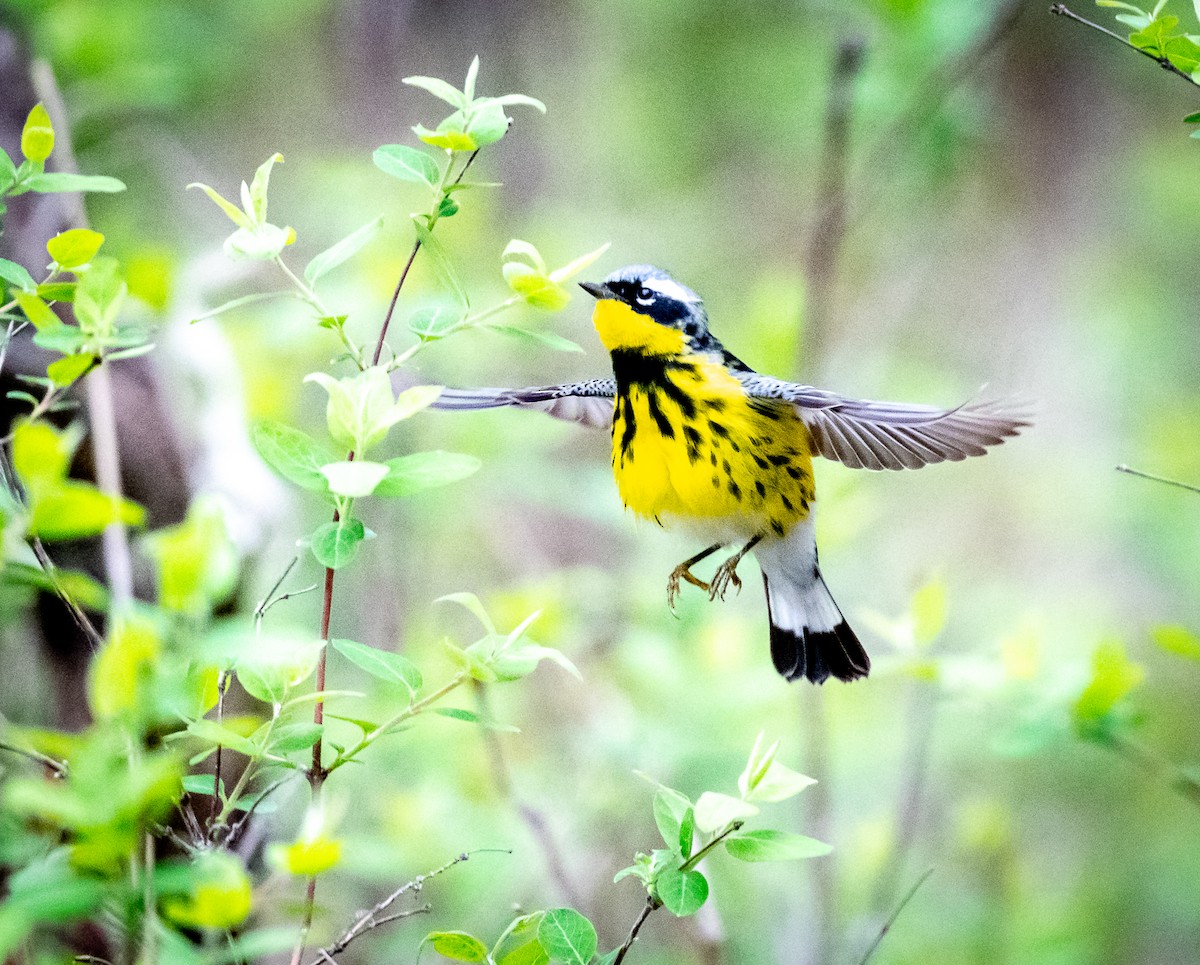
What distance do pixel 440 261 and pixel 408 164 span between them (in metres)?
0.11

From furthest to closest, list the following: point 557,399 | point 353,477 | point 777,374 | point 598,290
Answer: point 777,374 < point 557,399 < point 598,290 < point 353,477

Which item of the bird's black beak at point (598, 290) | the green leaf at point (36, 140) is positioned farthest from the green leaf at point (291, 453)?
the bird's black beak at point (598, 290)

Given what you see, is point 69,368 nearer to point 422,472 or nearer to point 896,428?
point 422,472

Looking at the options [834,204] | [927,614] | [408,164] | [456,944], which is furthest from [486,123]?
[834,204]

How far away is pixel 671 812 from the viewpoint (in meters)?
1.18

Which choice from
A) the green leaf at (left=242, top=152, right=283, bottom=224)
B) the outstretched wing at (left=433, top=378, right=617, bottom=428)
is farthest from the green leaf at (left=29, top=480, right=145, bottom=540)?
the outstretched wing at (left=433, top=378, right=617, bottom=428)

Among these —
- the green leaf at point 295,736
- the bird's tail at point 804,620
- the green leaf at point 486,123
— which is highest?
the green leaf at point 486,123

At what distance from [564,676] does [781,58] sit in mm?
3231

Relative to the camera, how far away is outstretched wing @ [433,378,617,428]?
191 cm

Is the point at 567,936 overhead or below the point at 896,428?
below

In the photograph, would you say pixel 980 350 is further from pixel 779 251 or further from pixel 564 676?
pixel 564 676

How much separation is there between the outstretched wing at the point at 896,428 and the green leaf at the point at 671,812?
631 millimetres

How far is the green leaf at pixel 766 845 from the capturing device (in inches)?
44.3

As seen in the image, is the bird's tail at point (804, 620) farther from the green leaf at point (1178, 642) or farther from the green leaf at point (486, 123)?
the green leaf at point (486, 123)
